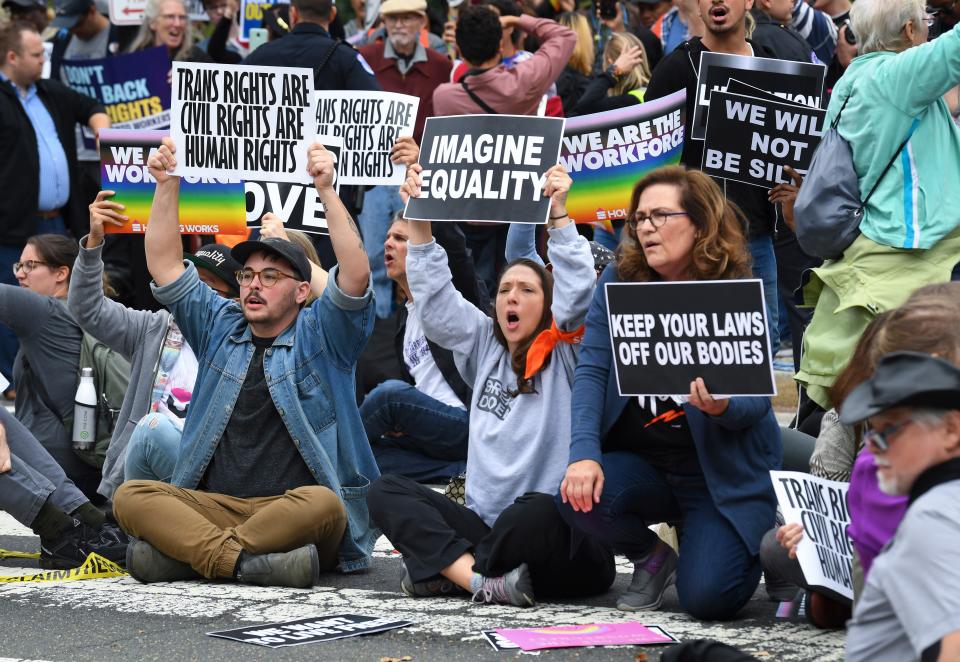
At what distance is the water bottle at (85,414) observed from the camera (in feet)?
24.5

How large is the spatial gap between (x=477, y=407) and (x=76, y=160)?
239 inches

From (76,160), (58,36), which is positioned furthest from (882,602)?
(58,36)

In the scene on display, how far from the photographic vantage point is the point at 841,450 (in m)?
5.01

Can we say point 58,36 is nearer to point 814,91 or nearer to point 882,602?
point 814,91

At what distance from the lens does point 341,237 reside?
243 inches

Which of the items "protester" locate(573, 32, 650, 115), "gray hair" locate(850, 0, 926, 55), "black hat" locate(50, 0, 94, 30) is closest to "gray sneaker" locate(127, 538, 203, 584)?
"gray hair" locate(850, 0, 926, 55)

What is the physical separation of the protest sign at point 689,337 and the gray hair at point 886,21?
4.07ft

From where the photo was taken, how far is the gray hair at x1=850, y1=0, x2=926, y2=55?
5688mm

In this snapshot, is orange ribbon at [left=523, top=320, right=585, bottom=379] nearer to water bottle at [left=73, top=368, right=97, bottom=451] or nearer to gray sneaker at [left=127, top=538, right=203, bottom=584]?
gray sneaker at [left=127, top=538, right=203, bottom=584]

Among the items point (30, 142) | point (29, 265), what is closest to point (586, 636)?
point (29, 265)

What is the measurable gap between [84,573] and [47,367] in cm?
149

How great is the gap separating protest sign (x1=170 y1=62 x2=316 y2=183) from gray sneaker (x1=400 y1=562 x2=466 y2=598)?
7.71ft

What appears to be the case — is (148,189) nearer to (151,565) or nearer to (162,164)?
(162,164)

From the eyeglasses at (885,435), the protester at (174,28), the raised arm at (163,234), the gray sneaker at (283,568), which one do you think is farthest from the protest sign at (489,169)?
the protester at (174,28)
